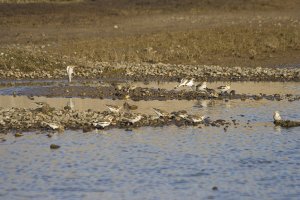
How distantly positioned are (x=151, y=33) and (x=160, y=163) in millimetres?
22824

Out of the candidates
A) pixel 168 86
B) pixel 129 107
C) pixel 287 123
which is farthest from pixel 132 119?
pixel 168 86

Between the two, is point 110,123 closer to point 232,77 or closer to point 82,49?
point 232,77

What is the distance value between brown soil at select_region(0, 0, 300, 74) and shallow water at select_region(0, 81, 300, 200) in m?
11.5

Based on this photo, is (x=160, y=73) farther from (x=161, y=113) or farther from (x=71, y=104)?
(x=161, y=113)

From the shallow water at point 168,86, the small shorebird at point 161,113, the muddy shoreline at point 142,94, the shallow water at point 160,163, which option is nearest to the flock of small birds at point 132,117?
the small shorebird at point 161,113

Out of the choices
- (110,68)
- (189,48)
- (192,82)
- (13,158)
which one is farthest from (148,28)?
(13,158)

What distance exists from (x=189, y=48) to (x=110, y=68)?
242 inches

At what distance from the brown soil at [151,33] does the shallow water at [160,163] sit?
11456 mm

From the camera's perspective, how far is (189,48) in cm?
3572

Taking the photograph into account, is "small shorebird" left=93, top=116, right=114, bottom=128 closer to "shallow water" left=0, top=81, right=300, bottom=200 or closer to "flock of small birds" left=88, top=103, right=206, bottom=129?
"flock of small birds" left=88, top=103, right=206, bottom=129

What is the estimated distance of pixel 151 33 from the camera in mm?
39344

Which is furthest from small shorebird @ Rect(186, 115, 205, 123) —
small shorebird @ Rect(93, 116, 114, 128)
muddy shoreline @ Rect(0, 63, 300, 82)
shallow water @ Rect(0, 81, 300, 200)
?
muddy shoreline @ Rect(0, 63, 300, 82)

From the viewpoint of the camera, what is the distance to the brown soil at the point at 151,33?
110 ft

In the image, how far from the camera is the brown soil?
33.4 m
